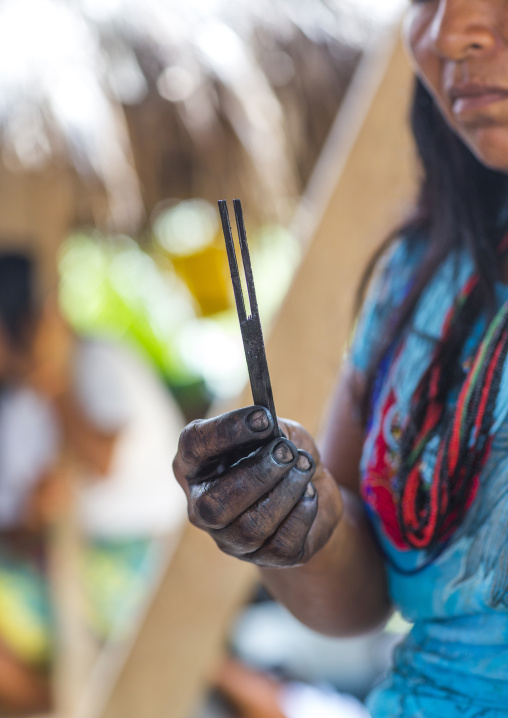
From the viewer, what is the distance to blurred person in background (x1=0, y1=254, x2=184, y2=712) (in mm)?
2867

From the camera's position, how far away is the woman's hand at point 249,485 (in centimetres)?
59

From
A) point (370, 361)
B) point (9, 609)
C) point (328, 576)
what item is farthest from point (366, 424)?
point (9, 609)

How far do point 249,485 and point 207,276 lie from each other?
401 cm

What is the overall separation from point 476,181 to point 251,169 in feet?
5.95

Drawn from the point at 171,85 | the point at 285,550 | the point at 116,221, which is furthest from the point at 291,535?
the point at 116,221

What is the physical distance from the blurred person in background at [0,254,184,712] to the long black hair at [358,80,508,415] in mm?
2029

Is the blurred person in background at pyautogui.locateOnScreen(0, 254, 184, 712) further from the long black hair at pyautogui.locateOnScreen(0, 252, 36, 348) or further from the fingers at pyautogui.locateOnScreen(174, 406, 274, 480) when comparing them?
the fingers at pyautogui.locateOnScreen(174, 406, 274, 480)

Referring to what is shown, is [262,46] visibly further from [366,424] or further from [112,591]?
[112,591]

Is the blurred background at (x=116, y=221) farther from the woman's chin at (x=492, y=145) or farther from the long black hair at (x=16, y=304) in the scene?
the woman's chin at (x=492, y=145)

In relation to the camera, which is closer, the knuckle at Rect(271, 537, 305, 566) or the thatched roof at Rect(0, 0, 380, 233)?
the knuckle at Rect(271, 537, 305, 566)

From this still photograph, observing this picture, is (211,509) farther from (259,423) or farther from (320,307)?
(320,307)

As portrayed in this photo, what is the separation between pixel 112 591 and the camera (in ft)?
10.8

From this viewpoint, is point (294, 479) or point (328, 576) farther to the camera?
point (328, 576)

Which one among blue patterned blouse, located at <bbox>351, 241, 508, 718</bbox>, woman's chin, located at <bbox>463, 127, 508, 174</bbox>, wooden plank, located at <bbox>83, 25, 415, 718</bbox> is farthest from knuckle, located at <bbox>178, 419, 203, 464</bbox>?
wooden plank, located at <bbox>83, 25, 415, 718</bbox>
